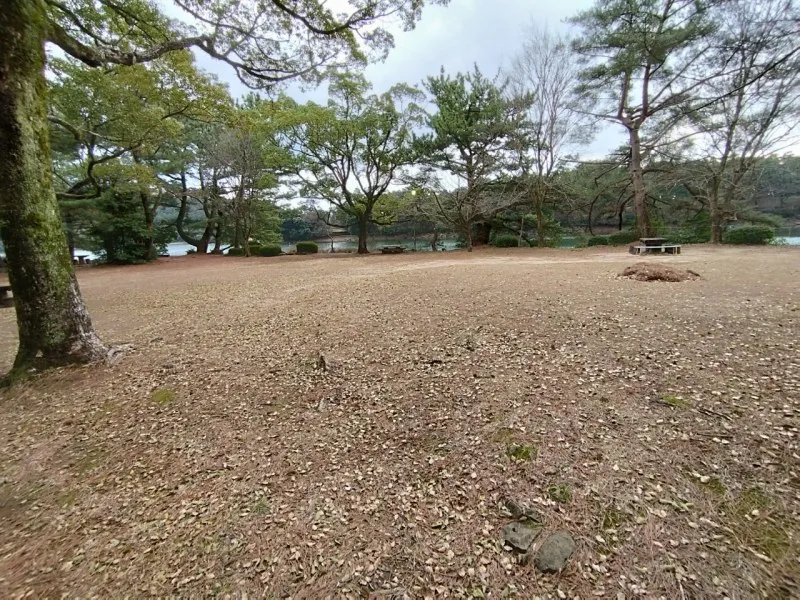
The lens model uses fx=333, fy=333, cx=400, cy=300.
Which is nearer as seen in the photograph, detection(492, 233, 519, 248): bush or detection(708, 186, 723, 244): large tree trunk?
detection(708, 186, 723, 244): large tree trunk

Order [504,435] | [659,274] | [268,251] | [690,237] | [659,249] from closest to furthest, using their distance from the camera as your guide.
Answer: [504,435] → [659,274] → [659,249] → [690,237] → [268,251]

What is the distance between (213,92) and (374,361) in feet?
24.7

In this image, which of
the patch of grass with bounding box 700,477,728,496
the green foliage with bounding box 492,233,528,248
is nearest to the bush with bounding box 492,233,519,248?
the green foliage with bounding box 492,233,528,248

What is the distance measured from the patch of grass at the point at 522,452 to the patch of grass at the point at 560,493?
18 cm

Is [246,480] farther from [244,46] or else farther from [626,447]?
[244,46]

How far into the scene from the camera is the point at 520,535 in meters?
1.44

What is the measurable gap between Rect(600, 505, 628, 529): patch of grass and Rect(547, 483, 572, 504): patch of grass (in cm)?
15

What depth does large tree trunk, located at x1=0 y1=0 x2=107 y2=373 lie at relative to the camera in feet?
8.55

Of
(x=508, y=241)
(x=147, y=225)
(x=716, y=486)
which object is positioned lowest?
(x=716, y=486)

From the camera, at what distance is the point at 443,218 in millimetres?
15148

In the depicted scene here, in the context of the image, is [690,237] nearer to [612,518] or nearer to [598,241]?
[598,241]

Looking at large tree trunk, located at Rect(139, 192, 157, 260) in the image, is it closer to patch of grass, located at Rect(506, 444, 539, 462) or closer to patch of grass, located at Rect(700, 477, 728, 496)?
patch of grass, located at Rect(506, 444, 539, 462)

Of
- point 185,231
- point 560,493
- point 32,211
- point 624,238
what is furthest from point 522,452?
point 185,231

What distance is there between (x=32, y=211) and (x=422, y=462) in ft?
12.0
